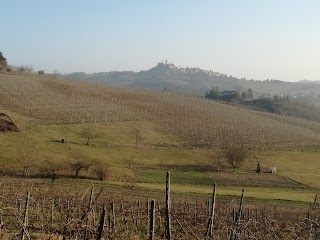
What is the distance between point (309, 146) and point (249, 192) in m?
40.2

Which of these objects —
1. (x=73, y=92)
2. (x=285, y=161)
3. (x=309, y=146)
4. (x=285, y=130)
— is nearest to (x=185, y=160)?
(x=285, y=161)

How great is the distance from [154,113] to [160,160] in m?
32.2

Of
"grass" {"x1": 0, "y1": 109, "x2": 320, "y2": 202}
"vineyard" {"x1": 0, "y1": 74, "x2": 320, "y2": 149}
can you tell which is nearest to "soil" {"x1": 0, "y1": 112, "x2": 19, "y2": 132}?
"grass" {"x1": 0, "y1": 109, "x2": 320, "y2": 202}

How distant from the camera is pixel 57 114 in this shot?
7619 cm

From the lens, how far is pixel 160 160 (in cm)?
5894

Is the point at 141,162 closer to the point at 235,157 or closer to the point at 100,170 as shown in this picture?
the point at 235,157

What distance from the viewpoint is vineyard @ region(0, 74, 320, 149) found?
7688cm

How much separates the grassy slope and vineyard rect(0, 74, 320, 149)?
202 inches

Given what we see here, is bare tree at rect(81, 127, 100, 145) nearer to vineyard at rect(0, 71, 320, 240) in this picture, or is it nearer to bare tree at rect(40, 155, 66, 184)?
vineyard at rect(0, 71, 320, 240)

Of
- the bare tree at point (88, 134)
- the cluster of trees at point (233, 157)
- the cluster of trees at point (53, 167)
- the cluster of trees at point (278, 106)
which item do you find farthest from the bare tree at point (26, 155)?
the cluster of trees at point (278, 106)

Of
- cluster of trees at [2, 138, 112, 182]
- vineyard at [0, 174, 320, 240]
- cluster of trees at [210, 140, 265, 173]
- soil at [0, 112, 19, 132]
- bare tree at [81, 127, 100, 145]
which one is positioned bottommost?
cluster of trees at [210, 140, 265, 173]

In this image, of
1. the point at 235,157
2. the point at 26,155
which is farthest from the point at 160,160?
the point at 26,155

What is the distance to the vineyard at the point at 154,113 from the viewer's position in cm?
7688

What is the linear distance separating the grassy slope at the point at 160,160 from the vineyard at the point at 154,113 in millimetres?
5119
